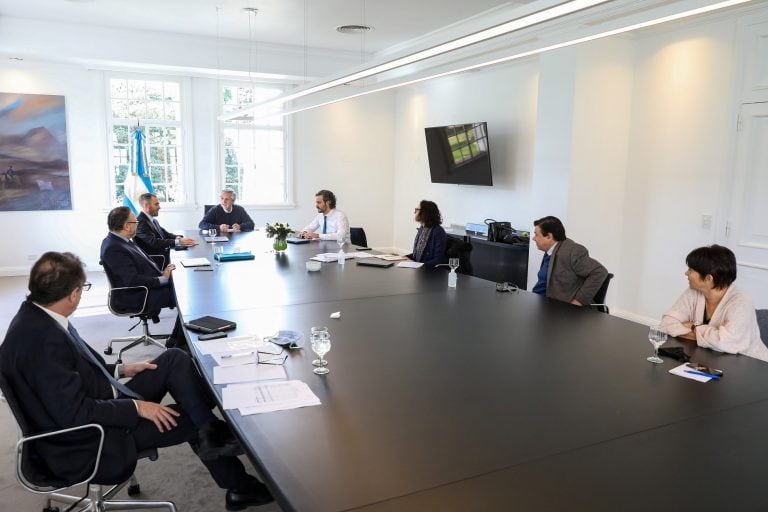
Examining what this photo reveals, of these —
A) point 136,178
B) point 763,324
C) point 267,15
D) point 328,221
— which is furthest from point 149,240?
point 763,324

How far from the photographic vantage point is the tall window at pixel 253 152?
8852mm

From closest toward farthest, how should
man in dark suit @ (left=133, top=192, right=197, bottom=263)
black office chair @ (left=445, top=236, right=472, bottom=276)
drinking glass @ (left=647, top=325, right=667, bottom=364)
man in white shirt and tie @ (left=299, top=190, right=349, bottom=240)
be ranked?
drinking glass @ (left=647, top=325, right=667, bottom=364) < black office chair @ (left=445, top=236, right=472, bottom=276) < man in dark suit @ (left=133, top=192, right=197, bottom=263) < man in white shirt and tie @ (left=299, top=190, right=349, bottom=240)

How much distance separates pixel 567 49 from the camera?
5406mm

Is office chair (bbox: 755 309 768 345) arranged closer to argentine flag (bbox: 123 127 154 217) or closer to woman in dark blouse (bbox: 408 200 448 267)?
woman in dark blouse (bbox: 408 200 448 267)

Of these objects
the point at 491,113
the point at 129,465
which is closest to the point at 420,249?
the point at 491,113

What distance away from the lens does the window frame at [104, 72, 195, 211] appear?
26.5ft

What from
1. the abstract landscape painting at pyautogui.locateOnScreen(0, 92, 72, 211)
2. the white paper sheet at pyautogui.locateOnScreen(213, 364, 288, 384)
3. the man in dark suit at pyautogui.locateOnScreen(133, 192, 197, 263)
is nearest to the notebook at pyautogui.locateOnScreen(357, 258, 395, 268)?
the man in dark suit at pyautogui.locateOnScreen(133, 192, 197, 263)

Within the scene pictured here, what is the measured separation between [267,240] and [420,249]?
181 cm

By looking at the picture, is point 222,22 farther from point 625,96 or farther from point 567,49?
point 625,96

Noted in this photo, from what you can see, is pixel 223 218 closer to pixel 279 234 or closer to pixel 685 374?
pixel 279 234

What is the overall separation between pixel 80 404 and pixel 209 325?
0.82 metres

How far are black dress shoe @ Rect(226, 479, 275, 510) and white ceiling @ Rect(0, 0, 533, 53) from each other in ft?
16.4

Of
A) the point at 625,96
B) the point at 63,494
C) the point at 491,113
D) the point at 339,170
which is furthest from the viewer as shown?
the point at 339,170

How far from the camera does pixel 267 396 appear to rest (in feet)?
6.32
